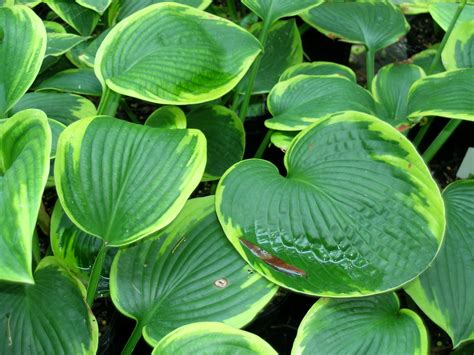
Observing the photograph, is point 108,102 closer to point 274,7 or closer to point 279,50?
point 274,7

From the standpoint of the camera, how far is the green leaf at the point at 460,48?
1.16 meters

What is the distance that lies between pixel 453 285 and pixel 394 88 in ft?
1.49

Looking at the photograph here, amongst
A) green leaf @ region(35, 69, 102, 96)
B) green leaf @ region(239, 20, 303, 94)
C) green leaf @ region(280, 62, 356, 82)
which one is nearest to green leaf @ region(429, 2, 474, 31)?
green leaf @ region(280, 62, 356, 82)

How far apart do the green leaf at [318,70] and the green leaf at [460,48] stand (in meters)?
0.20

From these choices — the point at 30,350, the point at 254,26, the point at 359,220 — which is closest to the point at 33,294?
the point at 30,350

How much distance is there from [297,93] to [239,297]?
18.2 inches

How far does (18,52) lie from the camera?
906 mm

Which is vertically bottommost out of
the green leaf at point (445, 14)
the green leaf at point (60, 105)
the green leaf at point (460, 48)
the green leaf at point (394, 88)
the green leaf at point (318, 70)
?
the green leaf at point (60, 105)

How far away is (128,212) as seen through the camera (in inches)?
30.4

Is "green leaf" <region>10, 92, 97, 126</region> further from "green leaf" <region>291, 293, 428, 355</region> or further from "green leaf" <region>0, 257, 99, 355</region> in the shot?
"green leaf" <region>291, 293, 428, 355</region>

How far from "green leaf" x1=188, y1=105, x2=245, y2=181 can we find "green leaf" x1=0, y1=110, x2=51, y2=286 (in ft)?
1.52

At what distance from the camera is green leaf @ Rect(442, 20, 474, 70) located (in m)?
1.16

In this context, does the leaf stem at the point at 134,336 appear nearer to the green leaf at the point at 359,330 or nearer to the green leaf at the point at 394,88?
the green leaf at the point at 359,330

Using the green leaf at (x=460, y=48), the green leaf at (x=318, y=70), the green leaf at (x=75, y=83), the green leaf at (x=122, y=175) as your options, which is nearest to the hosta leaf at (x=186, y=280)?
the green leaf at (x=122, y=175)
